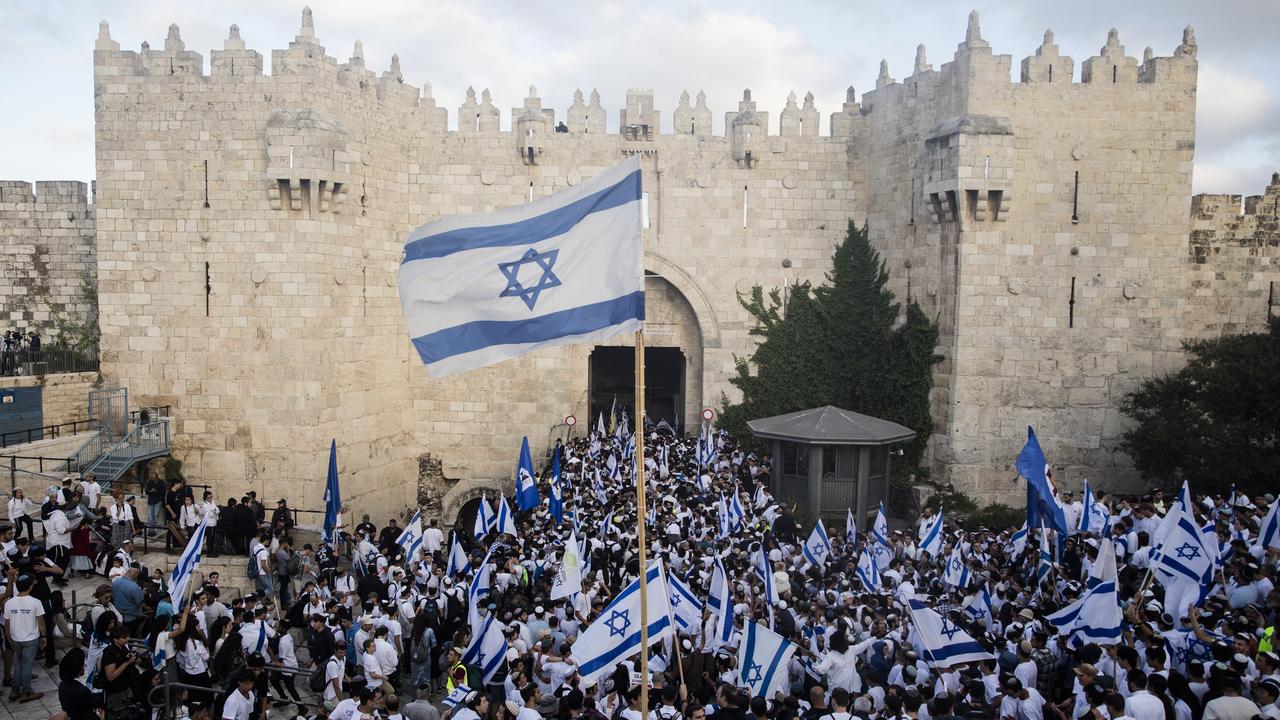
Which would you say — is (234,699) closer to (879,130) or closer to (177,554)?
(177,554)

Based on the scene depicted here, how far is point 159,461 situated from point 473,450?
25.4 feet

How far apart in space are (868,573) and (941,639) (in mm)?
3266

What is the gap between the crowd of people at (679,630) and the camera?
8695 millimetres

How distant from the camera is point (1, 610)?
36.6ft

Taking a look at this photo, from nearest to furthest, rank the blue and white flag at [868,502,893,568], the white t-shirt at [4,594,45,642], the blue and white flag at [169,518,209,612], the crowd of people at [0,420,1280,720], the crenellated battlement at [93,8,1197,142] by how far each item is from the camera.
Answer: the crowd of people at [0,420,1280,720]
the white t-shirt at [4,594,45,642]
the blue and white flag at [169,518,209,612]
the blue and white flag at [868,502,893,568]
the crenellated battlement at [93,8,1197,142]

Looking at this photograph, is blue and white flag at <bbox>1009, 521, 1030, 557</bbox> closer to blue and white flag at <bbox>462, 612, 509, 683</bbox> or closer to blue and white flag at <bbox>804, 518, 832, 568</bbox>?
blue and white flag at <bbox>804, 518, 832, 568</bbox>

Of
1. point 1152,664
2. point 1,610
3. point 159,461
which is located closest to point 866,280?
point 1152,664

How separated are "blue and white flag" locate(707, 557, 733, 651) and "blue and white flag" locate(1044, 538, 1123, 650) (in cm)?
377

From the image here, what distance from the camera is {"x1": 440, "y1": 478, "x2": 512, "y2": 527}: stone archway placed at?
82.7 feet

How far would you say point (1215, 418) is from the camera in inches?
760

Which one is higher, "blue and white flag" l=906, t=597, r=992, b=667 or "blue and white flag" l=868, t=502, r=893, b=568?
"blue and white flag" l=906, t=597, r=992, b=667

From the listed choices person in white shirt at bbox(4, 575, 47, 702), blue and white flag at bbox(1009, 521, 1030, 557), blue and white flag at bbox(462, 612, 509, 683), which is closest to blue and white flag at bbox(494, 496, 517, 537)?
blue and white flag at bbox(462, 612, 509, 683)

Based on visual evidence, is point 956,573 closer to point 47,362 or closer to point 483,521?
point 483,521

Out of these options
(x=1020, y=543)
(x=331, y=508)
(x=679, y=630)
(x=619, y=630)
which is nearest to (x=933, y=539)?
(x=1020, y=543)
